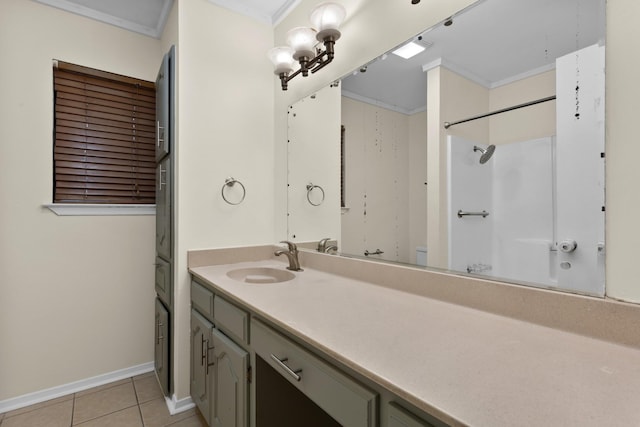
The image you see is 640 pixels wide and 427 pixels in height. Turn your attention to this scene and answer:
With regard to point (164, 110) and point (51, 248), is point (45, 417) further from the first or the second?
point (164, 110)

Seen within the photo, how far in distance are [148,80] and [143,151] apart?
53cm

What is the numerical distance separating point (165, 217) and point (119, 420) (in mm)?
1181

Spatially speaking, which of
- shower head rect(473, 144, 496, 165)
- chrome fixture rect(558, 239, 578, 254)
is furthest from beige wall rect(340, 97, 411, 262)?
chrome fixture rect(558, 239, 578, 254)

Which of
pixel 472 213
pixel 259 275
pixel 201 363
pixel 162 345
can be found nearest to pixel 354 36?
pixel 472 213

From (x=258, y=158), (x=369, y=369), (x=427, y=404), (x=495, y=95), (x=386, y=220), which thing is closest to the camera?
(x=427, y=404)

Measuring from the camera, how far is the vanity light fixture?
1.45 meters

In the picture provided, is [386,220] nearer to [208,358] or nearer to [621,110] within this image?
[621,110]

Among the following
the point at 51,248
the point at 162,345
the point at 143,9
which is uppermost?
the point at 143,9

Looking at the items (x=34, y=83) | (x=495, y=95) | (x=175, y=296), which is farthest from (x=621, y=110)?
(x=34, y=83)

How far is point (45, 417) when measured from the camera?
70.0 inches

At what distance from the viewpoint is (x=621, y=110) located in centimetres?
77

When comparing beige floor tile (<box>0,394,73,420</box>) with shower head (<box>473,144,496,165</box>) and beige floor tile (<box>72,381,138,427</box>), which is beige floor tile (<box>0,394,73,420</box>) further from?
shower head (<box>473,144,496,165</box>)

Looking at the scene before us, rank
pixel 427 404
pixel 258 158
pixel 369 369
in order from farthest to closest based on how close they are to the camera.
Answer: pixel 258 158, pixel 369 369, pixel 427 404

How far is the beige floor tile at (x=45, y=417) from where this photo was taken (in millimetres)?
1722
